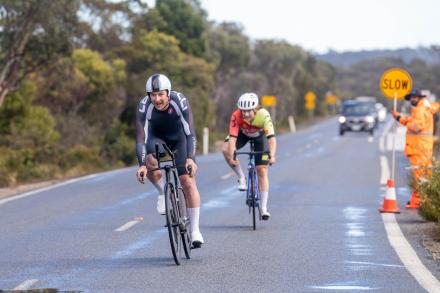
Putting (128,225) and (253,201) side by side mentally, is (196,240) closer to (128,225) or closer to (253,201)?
(253,201)

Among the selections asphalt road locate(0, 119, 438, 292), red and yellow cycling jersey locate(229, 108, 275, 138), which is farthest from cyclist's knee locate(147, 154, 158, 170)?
red and yellow cycling jersey locate(229, 108, 275, 138)

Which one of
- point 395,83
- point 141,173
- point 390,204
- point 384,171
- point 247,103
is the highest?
point 395,83

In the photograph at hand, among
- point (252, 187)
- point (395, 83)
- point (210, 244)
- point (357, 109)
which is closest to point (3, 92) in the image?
point (395, 83)

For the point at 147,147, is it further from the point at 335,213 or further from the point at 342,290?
the point at 335,213

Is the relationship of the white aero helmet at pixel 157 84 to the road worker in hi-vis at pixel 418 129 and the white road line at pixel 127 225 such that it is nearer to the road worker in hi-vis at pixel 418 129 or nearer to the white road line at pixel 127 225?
the white road line at pixel 127 225

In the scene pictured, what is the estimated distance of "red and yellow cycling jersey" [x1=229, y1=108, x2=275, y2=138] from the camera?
45.8ft

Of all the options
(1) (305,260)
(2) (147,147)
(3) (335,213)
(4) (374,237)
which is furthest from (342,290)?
(3) (335,213)

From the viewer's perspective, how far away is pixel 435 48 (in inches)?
3467

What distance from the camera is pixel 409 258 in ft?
35.8

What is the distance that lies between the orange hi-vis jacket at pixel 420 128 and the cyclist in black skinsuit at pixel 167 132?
24.6 feet

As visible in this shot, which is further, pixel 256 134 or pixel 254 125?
pixel 256 134

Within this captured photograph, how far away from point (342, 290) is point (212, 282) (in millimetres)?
1199

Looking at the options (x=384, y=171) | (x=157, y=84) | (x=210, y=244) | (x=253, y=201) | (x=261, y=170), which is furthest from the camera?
(x=384, y=171)

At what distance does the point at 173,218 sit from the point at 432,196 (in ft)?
17.0
